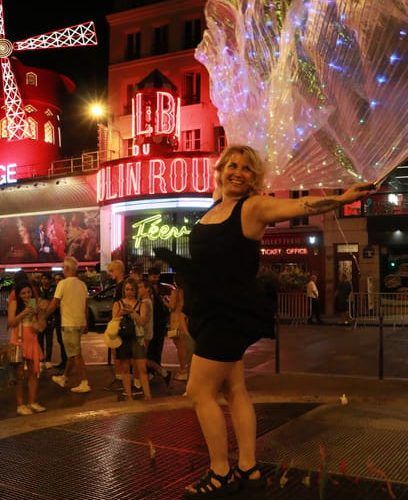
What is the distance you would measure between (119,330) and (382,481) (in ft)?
14.1

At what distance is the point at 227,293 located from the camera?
11.1ft

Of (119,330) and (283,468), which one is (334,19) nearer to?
(283,468)

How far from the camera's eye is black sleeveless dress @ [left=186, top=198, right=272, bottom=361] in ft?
11.2

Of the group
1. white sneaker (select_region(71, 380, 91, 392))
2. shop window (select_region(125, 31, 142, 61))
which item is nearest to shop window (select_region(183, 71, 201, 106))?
shop window (select_region(125, 31, 142, 61))

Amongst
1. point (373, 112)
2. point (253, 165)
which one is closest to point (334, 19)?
point (373, 112)

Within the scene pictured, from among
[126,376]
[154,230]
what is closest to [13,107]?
[154,230]

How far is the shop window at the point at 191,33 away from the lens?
28986 mm

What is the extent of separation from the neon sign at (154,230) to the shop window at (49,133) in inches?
526

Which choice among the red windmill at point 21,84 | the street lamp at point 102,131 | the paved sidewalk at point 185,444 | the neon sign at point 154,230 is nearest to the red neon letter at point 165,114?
the neon sign at point 154,230

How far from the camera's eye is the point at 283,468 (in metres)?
4.01

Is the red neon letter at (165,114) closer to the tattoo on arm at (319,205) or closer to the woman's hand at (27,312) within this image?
the woman's hand at (27,312)

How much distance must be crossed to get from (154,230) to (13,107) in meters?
15.6

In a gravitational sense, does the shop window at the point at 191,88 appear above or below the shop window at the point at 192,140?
above

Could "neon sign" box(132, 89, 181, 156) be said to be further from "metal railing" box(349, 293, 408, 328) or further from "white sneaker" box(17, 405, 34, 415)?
"white sneaker" box(17, 405, 34, 415)
